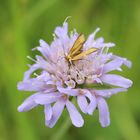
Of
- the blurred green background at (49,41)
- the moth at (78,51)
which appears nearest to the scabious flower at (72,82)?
the moth at (78,51)

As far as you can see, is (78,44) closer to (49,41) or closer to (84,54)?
(84,54)

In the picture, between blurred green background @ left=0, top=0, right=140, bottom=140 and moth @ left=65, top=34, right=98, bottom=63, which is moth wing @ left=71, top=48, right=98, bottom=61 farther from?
blurred green background @ left=0, top=0, right=140, bottom=140

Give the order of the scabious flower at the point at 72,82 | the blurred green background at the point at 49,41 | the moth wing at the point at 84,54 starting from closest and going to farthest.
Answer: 1. the scabious flower at the point at 72,82
2. the moth wing at the point at 84,54
3. the blurred green background at the point at 49,41

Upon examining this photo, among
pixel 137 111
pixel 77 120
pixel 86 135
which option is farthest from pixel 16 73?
pixel 77 120

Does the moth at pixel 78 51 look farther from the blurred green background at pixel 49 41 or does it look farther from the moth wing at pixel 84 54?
the blurred green background at pixel 49 41

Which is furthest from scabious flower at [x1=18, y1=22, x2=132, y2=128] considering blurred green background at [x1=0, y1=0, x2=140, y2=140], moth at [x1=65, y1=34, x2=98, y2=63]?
blurred green background at [x1=0, y1=0, x2=140, y2=140]

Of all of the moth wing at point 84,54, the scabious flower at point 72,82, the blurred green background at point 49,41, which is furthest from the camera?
the blurred green background at point 49,41
